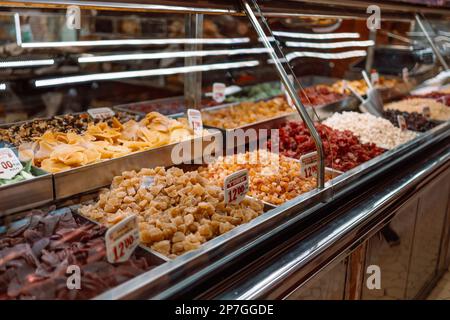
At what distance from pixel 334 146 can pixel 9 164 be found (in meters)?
1.86

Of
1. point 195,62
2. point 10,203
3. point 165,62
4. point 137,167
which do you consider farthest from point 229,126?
point 10,203

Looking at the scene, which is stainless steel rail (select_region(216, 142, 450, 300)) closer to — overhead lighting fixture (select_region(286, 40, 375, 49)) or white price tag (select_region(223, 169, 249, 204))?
white price tag (select_region(223, 169, 249, 204))

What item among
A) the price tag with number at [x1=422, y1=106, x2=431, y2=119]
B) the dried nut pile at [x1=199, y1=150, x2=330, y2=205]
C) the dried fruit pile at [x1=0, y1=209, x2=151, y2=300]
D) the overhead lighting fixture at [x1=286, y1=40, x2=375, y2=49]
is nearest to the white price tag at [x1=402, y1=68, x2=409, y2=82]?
the overhead lighting fixture at [x1=286, y1=40, x2=375, y2=49]

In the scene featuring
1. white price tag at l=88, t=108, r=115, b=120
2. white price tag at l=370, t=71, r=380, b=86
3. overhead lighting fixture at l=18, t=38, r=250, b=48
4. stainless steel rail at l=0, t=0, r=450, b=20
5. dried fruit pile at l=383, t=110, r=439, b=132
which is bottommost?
dried fruit pile at l=383, t=110, r=439, b=132

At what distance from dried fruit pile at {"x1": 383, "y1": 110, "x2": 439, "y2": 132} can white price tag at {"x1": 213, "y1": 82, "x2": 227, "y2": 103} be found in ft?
4.71

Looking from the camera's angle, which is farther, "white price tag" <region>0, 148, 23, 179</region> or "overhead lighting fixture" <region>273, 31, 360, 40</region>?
"overhead lighting fixture" <region>273, 31, 360, 40</region>

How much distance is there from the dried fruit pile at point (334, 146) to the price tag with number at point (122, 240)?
140cm

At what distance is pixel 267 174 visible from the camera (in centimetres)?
238

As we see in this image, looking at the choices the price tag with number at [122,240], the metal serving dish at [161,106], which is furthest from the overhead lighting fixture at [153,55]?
the price tag with number at [122,240]

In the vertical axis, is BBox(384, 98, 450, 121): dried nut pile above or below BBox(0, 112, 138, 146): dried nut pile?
below

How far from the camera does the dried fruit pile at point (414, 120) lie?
3756mm

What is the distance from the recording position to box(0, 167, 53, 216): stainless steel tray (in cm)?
183

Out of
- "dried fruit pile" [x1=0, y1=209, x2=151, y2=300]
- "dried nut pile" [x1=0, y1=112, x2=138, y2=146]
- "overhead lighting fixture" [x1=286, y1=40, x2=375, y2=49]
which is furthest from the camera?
"overhead lighting fixture" [x1=286, y1=40, x2=375, y2=49]

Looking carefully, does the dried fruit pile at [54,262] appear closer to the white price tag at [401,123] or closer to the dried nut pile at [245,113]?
the dried nut pile at [245,113]
